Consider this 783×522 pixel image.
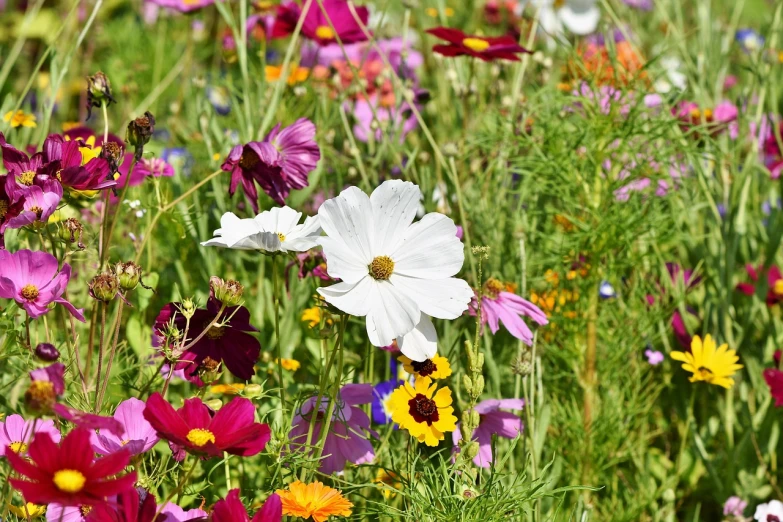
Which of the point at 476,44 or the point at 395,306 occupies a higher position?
the point at 476,44

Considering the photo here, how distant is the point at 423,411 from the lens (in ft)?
2.80

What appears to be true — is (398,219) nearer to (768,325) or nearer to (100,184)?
(100,184)

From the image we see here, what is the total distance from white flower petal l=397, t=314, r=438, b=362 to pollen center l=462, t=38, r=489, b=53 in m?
0.52

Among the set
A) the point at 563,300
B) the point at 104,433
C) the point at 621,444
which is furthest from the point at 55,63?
the point at 621,444

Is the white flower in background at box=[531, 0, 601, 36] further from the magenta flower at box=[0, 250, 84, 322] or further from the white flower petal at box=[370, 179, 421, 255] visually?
the magenta flower at box=[0, 250, 84, 322]

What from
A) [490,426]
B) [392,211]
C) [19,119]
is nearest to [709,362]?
[490,426]

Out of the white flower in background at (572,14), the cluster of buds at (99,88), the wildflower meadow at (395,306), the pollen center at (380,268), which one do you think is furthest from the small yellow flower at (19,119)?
the white flower in background at (572,14)

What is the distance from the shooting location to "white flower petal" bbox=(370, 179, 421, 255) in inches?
31.2

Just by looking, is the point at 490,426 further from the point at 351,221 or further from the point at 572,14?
the point at 572,14

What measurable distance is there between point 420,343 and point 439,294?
46mm

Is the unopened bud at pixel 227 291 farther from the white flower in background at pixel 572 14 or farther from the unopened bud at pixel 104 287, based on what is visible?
the white flower in background at pixel 572 14

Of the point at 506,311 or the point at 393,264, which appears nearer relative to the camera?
the point at 393,264

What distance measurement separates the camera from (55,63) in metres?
1.21

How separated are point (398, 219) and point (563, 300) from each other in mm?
533
